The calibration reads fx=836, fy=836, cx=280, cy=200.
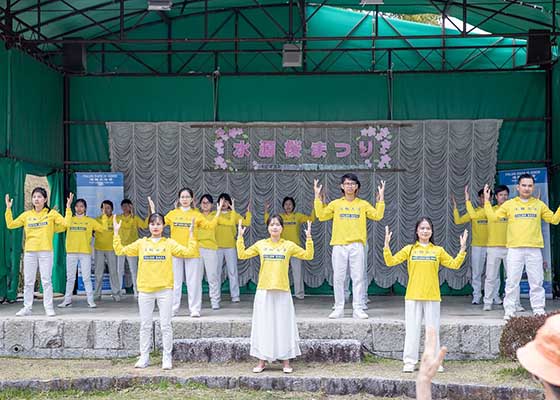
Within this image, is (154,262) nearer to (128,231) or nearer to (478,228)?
(128,231)

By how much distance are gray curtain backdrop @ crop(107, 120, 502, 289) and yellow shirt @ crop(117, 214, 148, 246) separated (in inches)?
37.3

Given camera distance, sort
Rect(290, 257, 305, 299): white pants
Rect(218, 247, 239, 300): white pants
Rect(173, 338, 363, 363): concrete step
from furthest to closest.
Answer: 1. Rect(290, 257, 305, 299): white pants
2. Rect(218, 247, 239, 300): white pants
3. Rect(173, 338, 363, 363): concrete step

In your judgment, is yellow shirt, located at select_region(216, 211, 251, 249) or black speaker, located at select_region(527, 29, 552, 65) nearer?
yellow shirt, located at select_region(216, 211, 251, 249)

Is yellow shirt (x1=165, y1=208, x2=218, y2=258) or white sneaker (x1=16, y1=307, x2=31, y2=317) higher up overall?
yellow shirt (x1=165, y1=208, x2=218, y2=258)

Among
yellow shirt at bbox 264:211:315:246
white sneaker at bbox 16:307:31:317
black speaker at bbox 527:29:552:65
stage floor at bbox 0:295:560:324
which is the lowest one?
stage floor at bbox 0:295:560:324

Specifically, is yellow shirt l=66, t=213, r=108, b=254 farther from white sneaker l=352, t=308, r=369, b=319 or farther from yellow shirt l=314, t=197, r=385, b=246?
white sneaker l=352, t=308, r=369, b=319

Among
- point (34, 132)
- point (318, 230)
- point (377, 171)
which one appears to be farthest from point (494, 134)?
point (34, 132)

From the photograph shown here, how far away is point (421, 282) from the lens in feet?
23.9

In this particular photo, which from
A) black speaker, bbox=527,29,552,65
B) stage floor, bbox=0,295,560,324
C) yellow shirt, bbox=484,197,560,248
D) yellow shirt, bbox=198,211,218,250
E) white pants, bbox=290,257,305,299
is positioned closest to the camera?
yellow shirt, bbox=484,197,560,248

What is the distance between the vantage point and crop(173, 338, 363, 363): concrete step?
7.93m

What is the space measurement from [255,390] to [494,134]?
7.01 metres

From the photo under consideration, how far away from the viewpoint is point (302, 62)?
1266 centimetres

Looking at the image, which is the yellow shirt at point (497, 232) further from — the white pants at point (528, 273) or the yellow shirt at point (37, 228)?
the yellow shirt at point (37, 228)

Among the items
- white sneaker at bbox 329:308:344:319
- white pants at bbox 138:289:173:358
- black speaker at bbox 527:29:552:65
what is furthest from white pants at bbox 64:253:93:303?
black speaker at bbox 527:29:552:65
